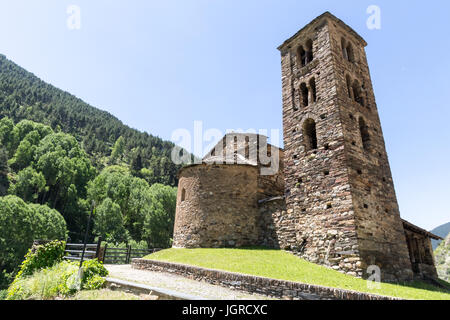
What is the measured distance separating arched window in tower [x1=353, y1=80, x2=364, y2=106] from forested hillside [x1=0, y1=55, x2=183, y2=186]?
61.5 metres

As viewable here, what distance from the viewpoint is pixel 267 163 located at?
2073 cm

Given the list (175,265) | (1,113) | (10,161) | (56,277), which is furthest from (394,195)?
(1,113)

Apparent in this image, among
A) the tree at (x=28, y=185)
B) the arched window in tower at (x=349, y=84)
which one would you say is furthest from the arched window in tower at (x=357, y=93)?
the tree at (x=28, y=185)

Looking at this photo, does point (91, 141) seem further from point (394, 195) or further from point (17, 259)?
point (394, 195)

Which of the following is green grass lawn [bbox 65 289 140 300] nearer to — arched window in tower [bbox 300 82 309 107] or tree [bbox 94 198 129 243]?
arched window in tower [bbox 300 82 309 107]

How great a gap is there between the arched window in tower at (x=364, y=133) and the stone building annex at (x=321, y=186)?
58 mm

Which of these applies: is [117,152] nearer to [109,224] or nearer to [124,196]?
[124,196]

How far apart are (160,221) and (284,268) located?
28.8 metres

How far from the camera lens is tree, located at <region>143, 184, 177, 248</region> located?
1416 inches

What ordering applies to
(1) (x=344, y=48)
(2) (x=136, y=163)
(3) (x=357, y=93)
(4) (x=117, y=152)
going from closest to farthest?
1. (3) (x=357, y=93)
2. (1) (x=344, y=48)
3. (2) (x=136, y=163)
4. (4) (x=117, y=152)

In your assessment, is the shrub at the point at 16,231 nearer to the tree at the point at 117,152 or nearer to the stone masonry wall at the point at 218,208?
the stone masonry wall at the point at 218,208

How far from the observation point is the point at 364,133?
48.4 feet

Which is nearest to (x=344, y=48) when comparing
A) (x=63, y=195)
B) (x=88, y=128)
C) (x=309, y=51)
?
(x=309, y=51)

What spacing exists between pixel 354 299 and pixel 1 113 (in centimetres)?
Answer: 9899
